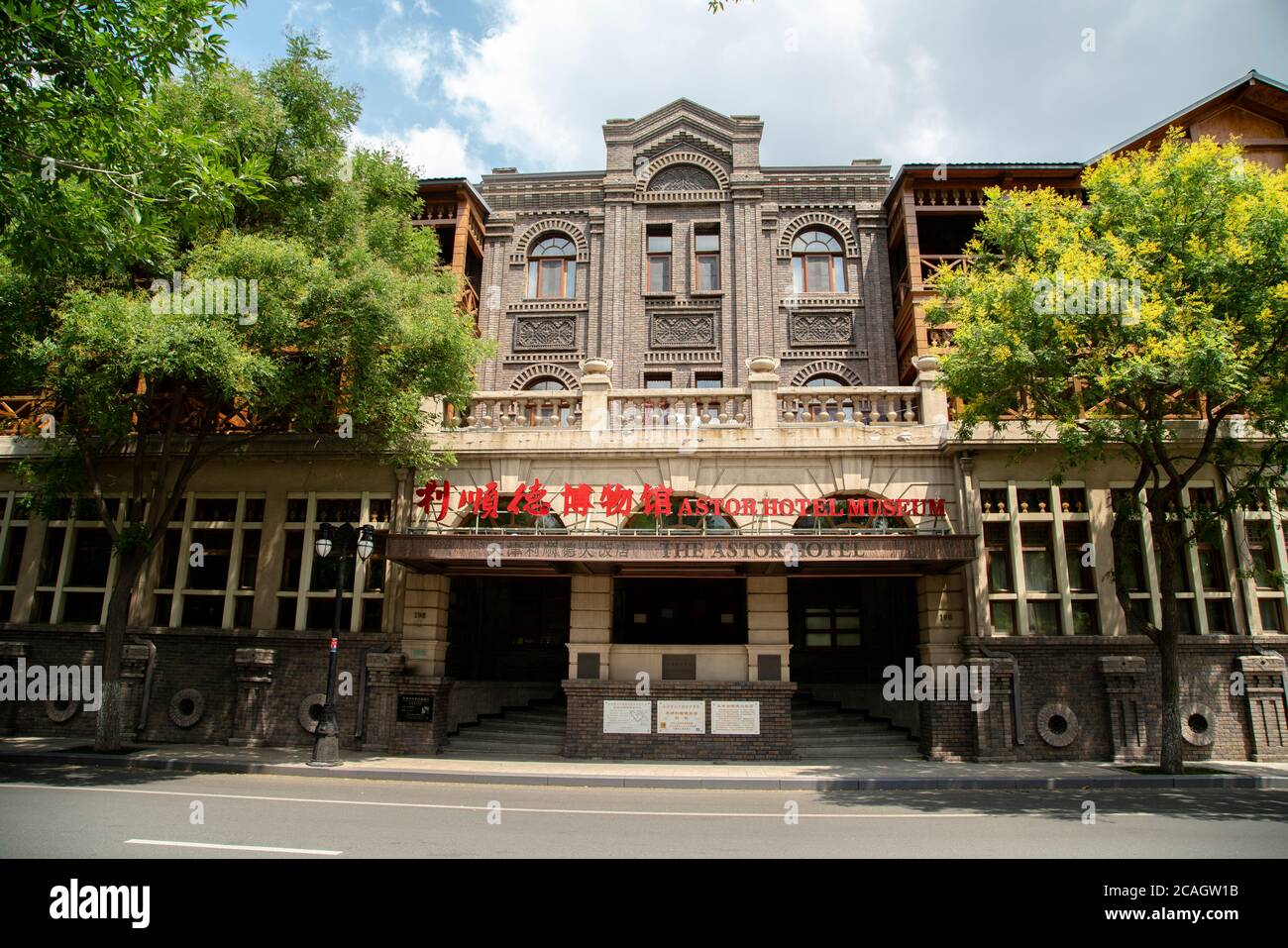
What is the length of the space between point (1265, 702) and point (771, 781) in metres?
10.8

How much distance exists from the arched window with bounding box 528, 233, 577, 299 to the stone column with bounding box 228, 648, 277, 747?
12665 millimetres

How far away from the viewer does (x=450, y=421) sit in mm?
17328

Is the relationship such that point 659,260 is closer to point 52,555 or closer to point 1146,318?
point 1146,318

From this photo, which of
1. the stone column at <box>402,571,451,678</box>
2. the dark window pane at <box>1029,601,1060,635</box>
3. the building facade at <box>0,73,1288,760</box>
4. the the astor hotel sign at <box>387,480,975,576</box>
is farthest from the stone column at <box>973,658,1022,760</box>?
the stone column at <box>402,571,451,678</box>

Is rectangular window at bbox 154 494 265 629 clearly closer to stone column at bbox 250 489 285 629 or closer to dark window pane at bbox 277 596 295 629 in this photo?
stone column at bbox 250 489 285 629

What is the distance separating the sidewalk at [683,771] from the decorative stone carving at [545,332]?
12110mm

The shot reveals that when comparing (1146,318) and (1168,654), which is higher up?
(1146,318)

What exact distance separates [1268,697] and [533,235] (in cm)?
2158

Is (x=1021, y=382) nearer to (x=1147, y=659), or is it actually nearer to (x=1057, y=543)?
(x=1057, y=543)

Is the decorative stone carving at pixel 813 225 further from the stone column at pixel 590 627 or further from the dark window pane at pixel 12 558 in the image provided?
the dark window pane at pixel 12 558

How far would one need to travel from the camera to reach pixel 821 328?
22328 mm

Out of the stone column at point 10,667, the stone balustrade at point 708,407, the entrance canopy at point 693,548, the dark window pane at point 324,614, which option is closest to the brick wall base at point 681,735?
the entrance canopy at point 693,548

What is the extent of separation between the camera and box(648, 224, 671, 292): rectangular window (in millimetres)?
23203

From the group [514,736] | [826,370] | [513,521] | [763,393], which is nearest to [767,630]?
[763,393]
